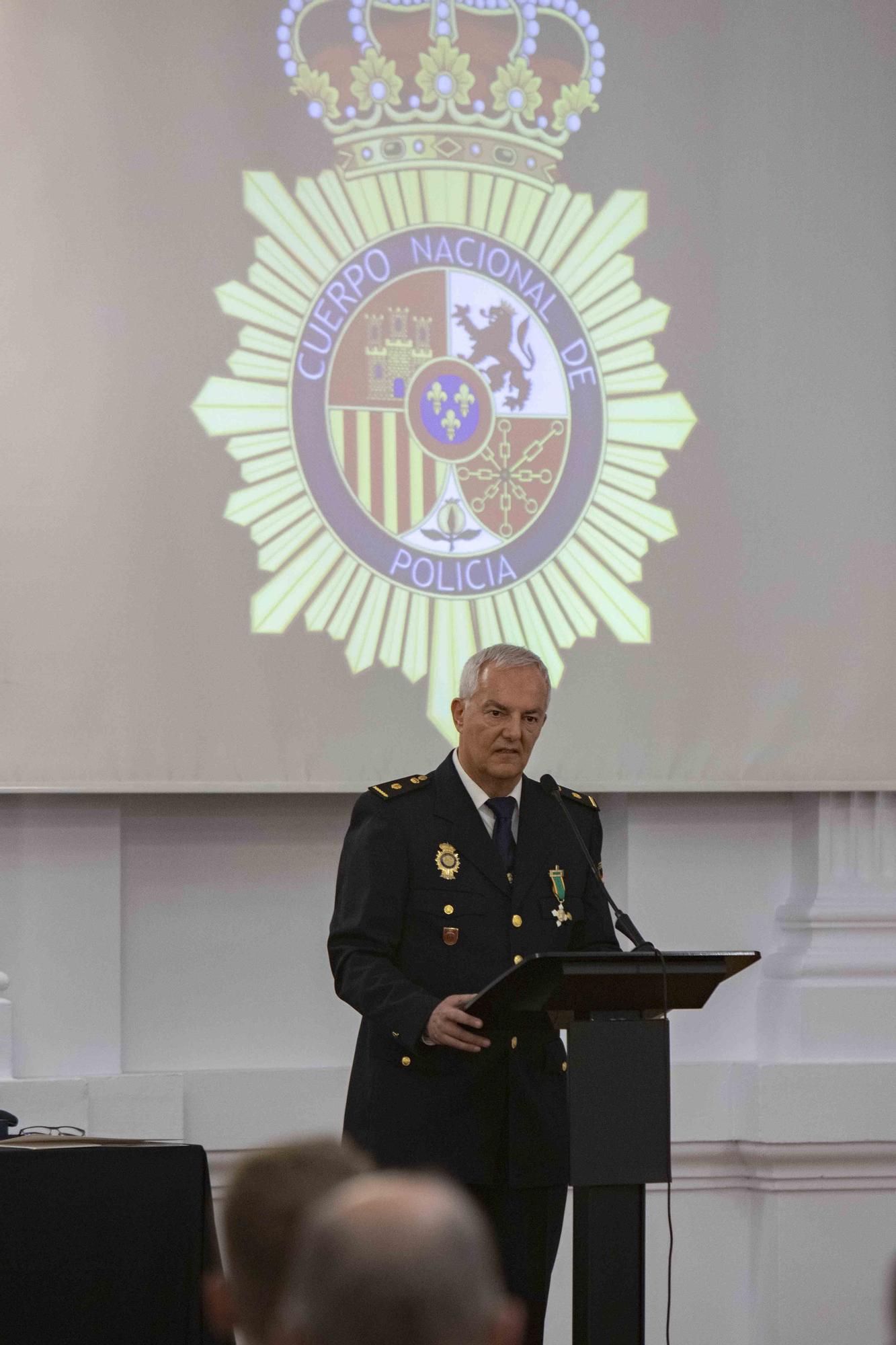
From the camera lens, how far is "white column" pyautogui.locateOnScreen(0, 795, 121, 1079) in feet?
12.8

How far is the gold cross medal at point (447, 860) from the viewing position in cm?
293

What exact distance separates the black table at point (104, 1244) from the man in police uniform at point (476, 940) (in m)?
0.52

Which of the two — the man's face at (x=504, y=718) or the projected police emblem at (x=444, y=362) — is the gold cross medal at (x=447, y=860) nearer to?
the man's face at (x=504, y=718)

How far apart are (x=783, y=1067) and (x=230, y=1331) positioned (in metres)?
2.25

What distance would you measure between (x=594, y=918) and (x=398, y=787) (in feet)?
1.36

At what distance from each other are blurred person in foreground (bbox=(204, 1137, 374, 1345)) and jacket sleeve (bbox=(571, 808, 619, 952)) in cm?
165

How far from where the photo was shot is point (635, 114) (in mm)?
4297

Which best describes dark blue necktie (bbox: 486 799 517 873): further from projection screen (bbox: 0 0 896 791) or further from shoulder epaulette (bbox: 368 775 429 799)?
projection screen (bbox: 0 0 896 791)

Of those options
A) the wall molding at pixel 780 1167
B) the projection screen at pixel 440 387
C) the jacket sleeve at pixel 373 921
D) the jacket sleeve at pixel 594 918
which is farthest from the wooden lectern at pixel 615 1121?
the wall molding at pixel 780 1167

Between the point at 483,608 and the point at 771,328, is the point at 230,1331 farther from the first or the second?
the point at 771,328

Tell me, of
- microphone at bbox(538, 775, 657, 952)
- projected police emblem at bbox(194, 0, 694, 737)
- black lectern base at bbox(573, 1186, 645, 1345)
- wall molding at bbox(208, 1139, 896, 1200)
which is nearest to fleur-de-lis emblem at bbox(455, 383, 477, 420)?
projected police emblem at bbox(194, 0, 694, 737)

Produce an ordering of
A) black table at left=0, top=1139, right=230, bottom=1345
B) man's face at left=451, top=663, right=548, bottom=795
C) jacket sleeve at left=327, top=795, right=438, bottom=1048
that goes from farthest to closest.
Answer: man's face at left=451, top=663, right=548, bottom=795 → jacket sleeve at left=327, top=795, right=438, bottom=1048 → black table at left=0, top=1139, right=230, bottom=1345

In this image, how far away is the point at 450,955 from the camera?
290 cm

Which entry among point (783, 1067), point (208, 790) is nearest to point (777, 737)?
point (783, 1067)
